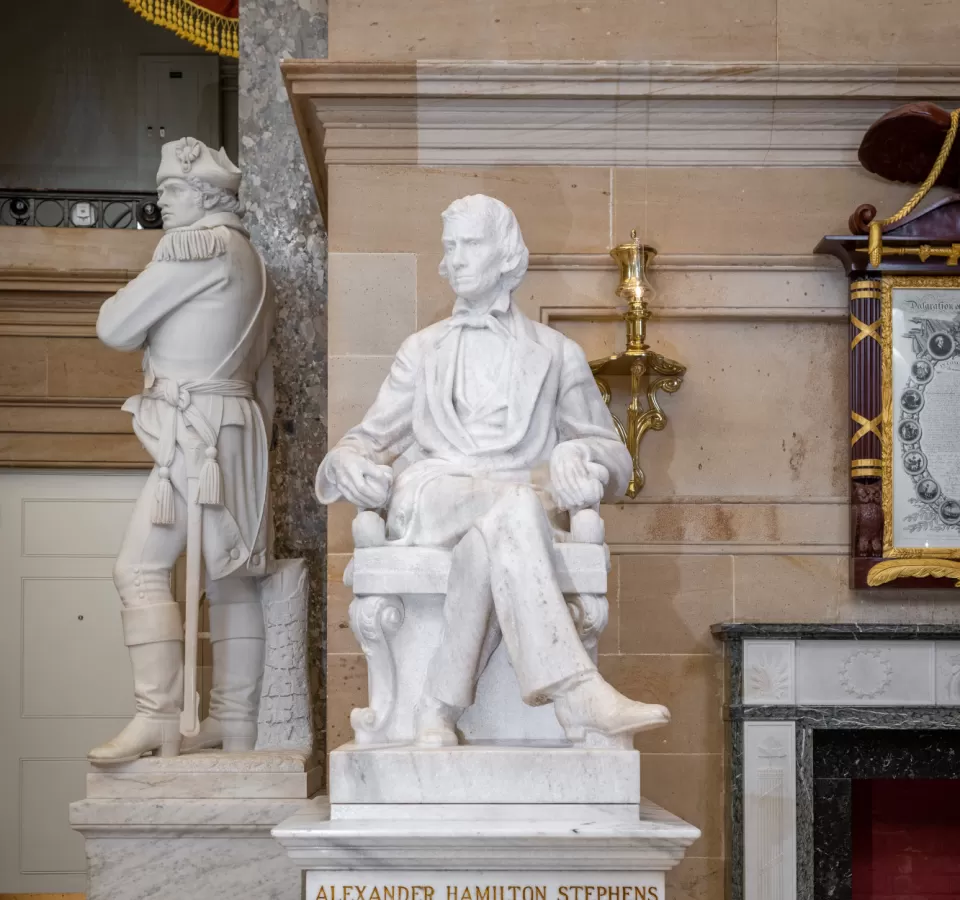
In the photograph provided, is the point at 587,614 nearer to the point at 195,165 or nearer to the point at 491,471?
the point at 491,471

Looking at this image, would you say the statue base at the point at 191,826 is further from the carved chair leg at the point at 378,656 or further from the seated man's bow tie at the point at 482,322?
the seated man's bow tie at the point at 482,322

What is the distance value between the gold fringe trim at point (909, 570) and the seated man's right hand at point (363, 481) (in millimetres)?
2041

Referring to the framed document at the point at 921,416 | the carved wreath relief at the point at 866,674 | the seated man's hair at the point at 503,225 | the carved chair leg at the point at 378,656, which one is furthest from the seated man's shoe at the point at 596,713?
the framed document at the point at 921,416

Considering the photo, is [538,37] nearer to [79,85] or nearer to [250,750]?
[250,750]

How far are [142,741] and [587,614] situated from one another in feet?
6.61

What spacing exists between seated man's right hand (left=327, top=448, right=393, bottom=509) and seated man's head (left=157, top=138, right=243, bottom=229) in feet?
5.98

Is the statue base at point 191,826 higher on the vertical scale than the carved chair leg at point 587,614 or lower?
lower

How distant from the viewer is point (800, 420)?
5.82 m

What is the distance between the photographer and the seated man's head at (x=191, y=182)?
588 cm

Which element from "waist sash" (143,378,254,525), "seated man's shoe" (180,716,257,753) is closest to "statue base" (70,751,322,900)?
"seated man's shoe" (180,716,257,753)

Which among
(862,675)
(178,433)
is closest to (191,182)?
(178,433)

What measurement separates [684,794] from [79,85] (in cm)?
660

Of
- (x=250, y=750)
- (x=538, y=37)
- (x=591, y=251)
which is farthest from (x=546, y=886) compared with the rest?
(x=538, y=37)

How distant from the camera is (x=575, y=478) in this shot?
432 cm
